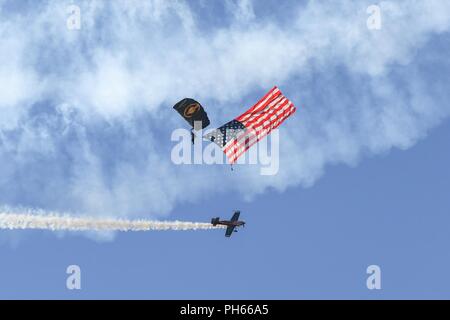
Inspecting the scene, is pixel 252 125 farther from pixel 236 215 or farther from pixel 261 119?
pixel 236 215

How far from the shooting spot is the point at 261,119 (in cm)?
19175

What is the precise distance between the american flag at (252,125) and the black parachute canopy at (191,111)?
161 inches

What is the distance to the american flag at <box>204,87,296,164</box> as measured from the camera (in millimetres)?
186750

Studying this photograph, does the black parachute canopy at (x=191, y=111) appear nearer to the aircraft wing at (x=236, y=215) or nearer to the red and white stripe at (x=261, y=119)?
the red and white stripe at (x=261, y=119)

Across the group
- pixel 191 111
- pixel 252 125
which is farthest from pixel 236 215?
pixel 191 111

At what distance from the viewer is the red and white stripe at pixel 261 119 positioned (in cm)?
18675

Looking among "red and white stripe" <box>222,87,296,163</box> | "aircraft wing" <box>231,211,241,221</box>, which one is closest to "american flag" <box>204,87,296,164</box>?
"red and white stripe" <box>222,87,296,163</box>

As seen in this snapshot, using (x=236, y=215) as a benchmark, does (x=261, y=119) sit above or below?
above

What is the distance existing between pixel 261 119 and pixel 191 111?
13706 millimetres
